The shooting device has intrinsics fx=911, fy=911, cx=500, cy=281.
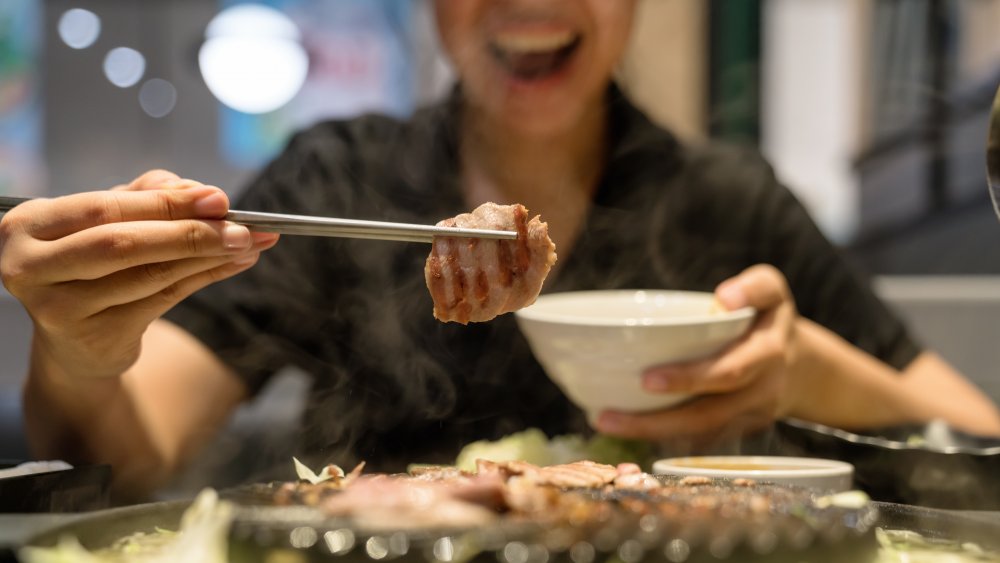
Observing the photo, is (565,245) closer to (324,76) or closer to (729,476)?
(729,476)

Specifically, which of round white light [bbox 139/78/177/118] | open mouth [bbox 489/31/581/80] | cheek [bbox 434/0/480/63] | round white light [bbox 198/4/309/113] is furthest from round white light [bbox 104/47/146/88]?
open mouth [bbox 489/31/581/80]

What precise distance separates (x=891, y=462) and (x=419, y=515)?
827mm

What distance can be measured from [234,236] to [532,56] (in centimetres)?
132

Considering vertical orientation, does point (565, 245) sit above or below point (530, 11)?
below

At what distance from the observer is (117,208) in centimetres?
122

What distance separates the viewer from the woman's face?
2.26 m

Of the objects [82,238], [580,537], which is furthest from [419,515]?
[82,238]

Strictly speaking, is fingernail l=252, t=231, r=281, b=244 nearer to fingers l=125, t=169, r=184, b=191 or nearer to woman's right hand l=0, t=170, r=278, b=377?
woman's right hand l=0, t=170, r=278, b=377

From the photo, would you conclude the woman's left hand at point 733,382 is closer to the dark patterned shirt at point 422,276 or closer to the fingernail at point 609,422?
the fingernail at point 609,422

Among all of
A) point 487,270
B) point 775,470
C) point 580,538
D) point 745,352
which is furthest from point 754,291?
point 580,538

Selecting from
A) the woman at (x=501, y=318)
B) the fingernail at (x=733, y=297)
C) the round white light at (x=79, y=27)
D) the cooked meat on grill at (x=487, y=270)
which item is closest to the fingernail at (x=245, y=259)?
the cooked meat on grill at (x=487, y=270)

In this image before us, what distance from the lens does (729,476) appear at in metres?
1.25

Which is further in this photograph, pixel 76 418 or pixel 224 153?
pixel 224 153

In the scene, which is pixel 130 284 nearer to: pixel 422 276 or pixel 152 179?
pixel 152 179
